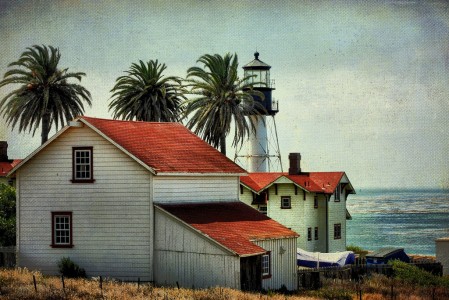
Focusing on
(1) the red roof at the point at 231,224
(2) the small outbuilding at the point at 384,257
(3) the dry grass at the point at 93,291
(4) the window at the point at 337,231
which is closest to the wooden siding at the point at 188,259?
(1) the red roof at the point at 231,224

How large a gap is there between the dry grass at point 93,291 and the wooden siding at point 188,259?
1.79 metres

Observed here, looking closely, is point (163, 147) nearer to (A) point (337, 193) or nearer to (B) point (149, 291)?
(B) point (149, 291)

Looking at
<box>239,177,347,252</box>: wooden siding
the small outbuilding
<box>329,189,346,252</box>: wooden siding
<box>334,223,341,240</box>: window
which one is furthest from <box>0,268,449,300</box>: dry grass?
<box>334,223,341,240</box>: window

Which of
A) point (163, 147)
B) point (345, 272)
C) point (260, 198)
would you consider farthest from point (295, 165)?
point (163, 147)

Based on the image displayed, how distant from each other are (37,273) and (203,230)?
26.2ft

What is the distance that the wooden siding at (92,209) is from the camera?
44.9 meters

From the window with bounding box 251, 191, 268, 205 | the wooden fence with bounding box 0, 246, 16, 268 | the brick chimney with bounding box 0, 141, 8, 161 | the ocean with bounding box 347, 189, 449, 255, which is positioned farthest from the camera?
the ocean with bounding box 347, 189, 449, 255

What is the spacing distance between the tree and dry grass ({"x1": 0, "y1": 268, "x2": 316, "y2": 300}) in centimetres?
1525

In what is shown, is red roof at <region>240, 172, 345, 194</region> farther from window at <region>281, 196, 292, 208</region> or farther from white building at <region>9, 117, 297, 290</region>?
white building at <region>9, 117, 297, 290</region>

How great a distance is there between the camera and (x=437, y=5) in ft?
236

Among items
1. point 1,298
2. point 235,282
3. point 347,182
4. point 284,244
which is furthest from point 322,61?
point 1,298

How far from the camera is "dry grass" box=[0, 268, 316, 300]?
36219 mm

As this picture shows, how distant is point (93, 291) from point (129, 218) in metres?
7.77

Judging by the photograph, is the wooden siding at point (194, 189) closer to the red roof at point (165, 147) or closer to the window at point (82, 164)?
the red roof at point (165, 147)
